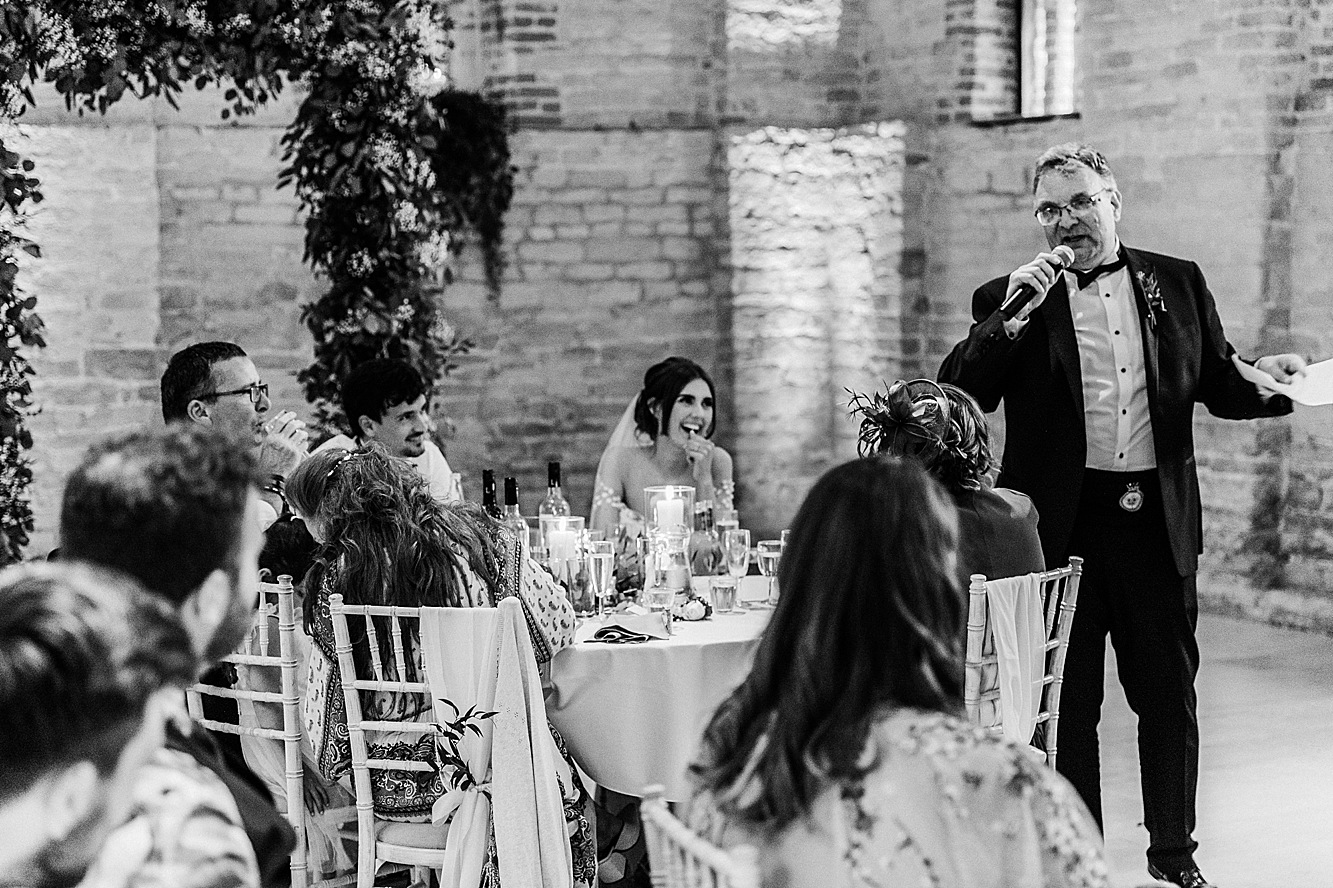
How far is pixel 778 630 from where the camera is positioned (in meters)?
2.01

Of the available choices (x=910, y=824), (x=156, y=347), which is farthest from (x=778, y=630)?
(x=156, y=347)

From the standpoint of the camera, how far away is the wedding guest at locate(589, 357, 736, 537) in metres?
5.48

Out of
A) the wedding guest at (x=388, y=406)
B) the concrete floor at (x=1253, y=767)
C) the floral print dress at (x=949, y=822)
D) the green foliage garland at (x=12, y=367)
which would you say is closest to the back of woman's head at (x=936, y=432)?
the concrete floor at (x=1253, y=767)

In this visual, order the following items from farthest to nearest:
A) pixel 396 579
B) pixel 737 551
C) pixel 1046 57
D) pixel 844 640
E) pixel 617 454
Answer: pixel 1046 57 < pixel 617 454 < pixel 737 551 < pixel 396 579 < pixel 844 640

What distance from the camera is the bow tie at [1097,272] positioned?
4.25m

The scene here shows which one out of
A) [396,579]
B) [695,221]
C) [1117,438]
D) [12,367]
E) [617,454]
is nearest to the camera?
[396,579]

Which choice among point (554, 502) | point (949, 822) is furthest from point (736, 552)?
point (949, 822)

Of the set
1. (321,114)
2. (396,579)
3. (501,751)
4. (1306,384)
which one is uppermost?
(321,114)

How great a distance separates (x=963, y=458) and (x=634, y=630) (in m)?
0.89

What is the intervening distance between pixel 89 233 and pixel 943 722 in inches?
280

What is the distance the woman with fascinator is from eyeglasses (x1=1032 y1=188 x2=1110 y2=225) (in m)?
0.87

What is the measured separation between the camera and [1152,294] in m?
4.17

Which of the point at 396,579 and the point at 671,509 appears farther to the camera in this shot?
the point at 671,509

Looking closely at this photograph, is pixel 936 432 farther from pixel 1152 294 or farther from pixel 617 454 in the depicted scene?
pixel 617 454
